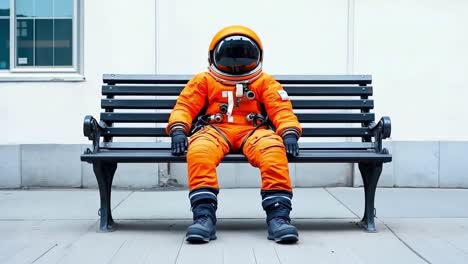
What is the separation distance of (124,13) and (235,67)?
2629 millimetres

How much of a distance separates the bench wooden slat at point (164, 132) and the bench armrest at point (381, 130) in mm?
122

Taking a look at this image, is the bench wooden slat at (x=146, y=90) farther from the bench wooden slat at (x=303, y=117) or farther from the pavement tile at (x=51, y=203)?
the pavement tile at (x=51, y=203)

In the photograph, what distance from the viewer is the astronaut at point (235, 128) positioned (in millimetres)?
4234

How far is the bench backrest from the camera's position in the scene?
502cm

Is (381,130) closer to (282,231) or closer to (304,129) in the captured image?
(304,129)

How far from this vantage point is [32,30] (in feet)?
23.0

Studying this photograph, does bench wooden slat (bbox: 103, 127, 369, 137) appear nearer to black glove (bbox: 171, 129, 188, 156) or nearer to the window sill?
black glove (bbox: 171, 129, 188, 156)

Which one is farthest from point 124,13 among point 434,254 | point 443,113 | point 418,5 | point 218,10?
point 434,254

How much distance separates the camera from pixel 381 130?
15.2ft

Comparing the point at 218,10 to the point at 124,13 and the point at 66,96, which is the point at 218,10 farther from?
the point at 66,96

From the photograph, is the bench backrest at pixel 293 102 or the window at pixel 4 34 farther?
the window at pixel 4 34

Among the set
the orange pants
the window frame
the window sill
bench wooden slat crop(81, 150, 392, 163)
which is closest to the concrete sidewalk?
the orange pants

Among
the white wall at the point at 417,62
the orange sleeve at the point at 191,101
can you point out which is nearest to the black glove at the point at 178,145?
the orange sleeve at the point at 191,101

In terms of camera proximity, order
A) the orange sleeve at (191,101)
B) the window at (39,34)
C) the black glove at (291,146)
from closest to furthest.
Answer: the black glove at (291,146), the orange sleeve at (191,101), the window at (39,34)
